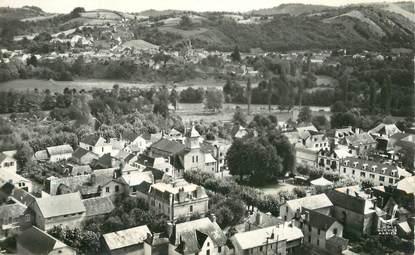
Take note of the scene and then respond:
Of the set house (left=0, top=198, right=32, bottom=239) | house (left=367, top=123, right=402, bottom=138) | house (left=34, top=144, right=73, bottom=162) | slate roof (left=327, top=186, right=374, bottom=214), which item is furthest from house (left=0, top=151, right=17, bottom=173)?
house (left=367, top=123, right=402, bottom=138)

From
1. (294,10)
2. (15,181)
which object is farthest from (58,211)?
(294,10)

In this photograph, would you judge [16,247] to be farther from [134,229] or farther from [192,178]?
[192,178]

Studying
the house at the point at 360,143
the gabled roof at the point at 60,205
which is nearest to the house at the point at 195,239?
the gabled roof at the point at 60,205

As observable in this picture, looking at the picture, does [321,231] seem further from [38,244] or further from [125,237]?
[38,244]

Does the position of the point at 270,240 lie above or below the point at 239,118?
above

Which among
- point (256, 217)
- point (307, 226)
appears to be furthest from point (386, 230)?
point (256, 217)

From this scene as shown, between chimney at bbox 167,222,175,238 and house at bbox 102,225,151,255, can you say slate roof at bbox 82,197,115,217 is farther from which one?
chimney at bbox 167,222,175,238
